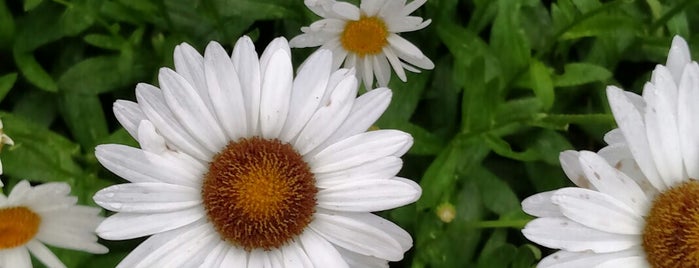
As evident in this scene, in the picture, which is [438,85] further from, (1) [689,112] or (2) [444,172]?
(1) [689,112]

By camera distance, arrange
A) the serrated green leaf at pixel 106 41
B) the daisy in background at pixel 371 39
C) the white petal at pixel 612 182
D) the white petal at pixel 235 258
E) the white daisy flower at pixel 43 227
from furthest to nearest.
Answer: the serrated green leaf at pixel 106 41
the daisy in background at pixel 371 39
the white daisy flower at pixel 43 227
the white petal at pixel 235 258
the white petal at pixel 612 182

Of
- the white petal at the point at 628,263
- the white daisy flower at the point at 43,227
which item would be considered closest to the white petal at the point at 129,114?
the white daisy flower at the point at 43,227

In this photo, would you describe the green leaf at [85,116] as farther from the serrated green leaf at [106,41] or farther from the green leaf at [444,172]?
the green leaf at [444,172]

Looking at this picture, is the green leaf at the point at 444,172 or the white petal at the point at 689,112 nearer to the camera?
the white petal at the point at 689,112

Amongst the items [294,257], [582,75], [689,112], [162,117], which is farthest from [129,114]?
[582,75]

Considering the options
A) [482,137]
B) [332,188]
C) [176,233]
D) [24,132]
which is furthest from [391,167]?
[24,132]

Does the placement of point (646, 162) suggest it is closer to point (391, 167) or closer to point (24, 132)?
point (391, 167)

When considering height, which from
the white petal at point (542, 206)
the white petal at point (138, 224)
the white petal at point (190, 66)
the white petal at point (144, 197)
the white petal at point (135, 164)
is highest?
the white petal at point (190, 66)
